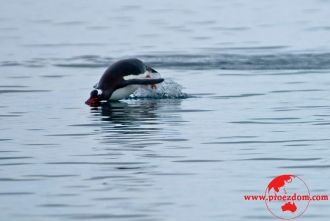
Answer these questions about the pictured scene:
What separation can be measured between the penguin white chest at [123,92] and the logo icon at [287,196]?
25.3 feet

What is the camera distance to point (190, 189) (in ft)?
56.7

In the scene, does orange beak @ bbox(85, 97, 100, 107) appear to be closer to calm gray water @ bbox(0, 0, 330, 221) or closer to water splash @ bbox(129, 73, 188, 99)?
calm gray water @ bbox(0, 0, 330, 221)

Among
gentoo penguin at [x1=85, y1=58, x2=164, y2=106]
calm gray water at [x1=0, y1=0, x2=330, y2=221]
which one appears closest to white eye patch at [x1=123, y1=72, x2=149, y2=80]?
gentoo penguin at [x1=85, y1=58, x2=164, y2=106]

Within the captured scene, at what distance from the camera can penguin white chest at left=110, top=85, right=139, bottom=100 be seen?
25.2 m

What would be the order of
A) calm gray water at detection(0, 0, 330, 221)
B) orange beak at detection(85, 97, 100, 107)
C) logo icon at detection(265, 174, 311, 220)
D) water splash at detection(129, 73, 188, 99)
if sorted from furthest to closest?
water splash at detection(129, 73, 188, 99)
orange beak at detection(85, 97, 100, 107)
calm gray water at detection(0, 0, 330, 221)
logo icon at detection(265, 174, 311, 220)

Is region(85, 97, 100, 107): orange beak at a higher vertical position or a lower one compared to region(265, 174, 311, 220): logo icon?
higher

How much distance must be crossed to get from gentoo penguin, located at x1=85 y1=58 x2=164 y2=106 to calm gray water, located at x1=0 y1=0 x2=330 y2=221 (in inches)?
11.2

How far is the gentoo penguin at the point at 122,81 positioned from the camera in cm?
2512

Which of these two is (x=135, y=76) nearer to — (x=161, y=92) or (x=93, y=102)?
(x=161, y=92)

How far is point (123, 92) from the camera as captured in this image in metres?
25.2

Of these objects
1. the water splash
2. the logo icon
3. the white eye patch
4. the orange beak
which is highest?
the white eye patch

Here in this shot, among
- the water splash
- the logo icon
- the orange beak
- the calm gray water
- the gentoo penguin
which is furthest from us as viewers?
the water splash

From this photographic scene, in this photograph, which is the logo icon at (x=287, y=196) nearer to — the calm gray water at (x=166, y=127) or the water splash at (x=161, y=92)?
the calm gray water at (x=166, y=127)

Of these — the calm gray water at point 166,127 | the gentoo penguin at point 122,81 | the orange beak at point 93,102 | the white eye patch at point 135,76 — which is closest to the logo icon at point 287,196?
the calm gray water at point 166,127
